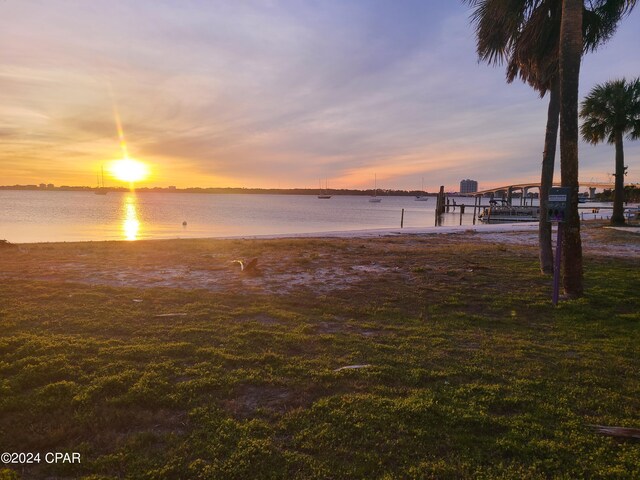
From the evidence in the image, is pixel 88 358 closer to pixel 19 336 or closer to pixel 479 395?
pixel 19 336

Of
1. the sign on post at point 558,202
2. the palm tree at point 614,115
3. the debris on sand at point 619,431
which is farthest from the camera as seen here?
the palm tree at point 614,115

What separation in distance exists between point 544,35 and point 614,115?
942 inches

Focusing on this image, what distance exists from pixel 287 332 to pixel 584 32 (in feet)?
35.5

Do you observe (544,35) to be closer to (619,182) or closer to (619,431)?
(619,431)

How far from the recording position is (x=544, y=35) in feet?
33.5

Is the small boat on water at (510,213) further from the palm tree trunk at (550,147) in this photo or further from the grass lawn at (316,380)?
the grass lawn at (316,380)

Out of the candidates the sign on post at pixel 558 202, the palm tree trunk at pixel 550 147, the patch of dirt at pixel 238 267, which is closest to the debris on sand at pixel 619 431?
the patch of dirt at pixel 238 267

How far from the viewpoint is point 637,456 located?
3.16m

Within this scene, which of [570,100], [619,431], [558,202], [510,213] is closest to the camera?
[619,431]

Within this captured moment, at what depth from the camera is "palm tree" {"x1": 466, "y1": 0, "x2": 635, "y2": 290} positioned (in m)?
9.97

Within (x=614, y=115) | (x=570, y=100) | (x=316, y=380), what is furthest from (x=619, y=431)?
(x=614, y=115)

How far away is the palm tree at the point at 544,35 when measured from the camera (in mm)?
9969

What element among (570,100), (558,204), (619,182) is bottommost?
(558,204)

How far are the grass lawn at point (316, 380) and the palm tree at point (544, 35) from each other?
308 cm
